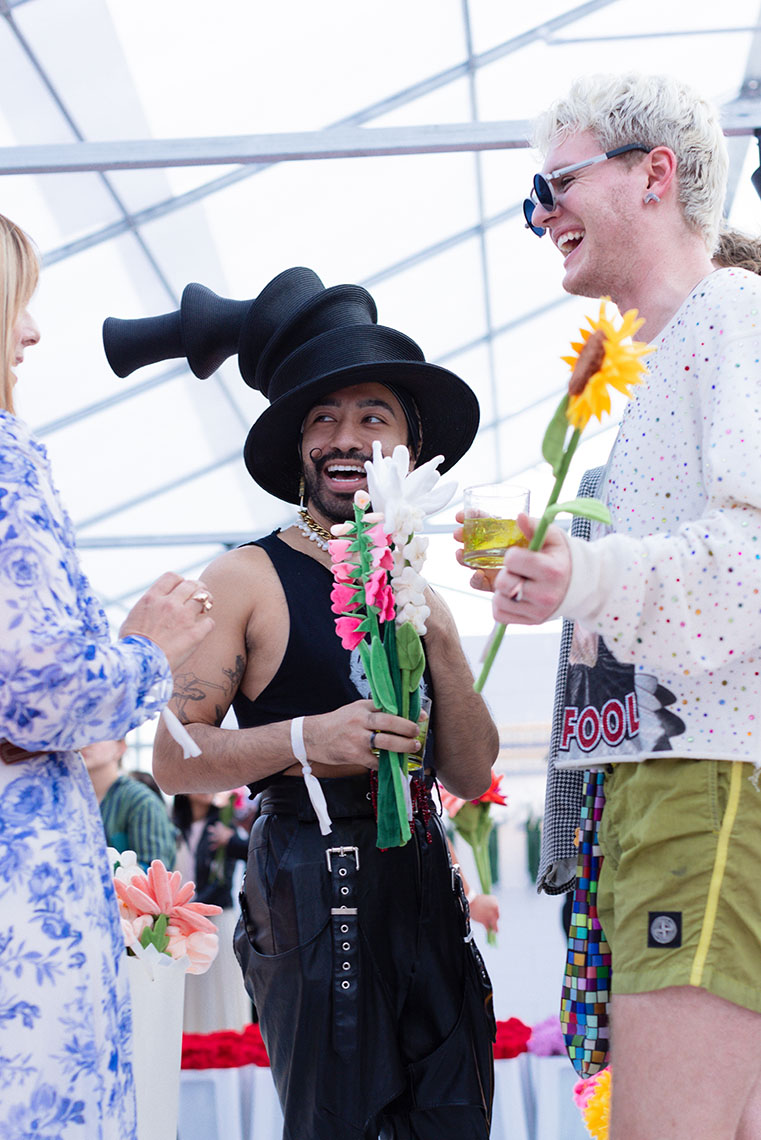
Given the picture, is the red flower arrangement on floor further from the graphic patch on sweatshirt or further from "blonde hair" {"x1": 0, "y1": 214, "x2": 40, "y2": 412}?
"blonde hair" {"x1": 0, "y1": 214, "x2": 40, "y2": 412}

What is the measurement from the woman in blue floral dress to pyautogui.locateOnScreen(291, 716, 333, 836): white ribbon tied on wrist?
20.1 inches

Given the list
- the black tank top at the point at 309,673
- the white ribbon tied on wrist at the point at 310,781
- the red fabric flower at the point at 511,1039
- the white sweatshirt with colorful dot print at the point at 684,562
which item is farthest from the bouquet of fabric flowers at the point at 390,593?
the red fabric flower at the point at 511,1039

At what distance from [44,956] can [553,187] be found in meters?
1.33

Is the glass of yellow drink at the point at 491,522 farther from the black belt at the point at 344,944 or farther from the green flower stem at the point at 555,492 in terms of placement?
the black belt at the point at 344,944

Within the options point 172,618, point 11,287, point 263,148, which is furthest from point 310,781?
point 263,148

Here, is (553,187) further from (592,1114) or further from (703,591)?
(592,1114)

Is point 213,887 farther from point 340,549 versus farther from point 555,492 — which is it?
point 555,492

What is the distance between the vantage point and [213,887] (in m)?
6.18

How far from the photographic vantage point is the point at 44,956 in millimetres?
1480

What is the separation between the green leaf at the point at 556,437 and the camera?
56.1 inches

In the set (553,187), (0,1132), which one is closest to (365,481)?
(553,187)

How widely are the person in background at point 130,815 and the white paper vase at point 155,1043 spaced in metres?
3.00

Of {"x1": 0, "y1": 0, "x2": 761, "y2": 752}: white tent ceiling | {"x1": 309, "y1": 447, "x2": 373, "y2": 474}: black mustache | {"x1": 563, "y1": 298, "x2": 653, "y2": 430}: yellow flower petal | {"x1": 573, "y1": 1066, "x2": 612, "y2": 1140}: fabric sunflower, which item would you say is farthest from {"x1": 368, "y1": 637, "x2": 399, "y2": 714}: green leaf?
{"x1": 0, "y1": 0, "x2": 761, "y2": 752}: white tent ceiling

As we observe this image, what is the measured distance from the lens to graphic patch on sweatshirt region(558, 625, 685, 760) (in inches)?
61.8
